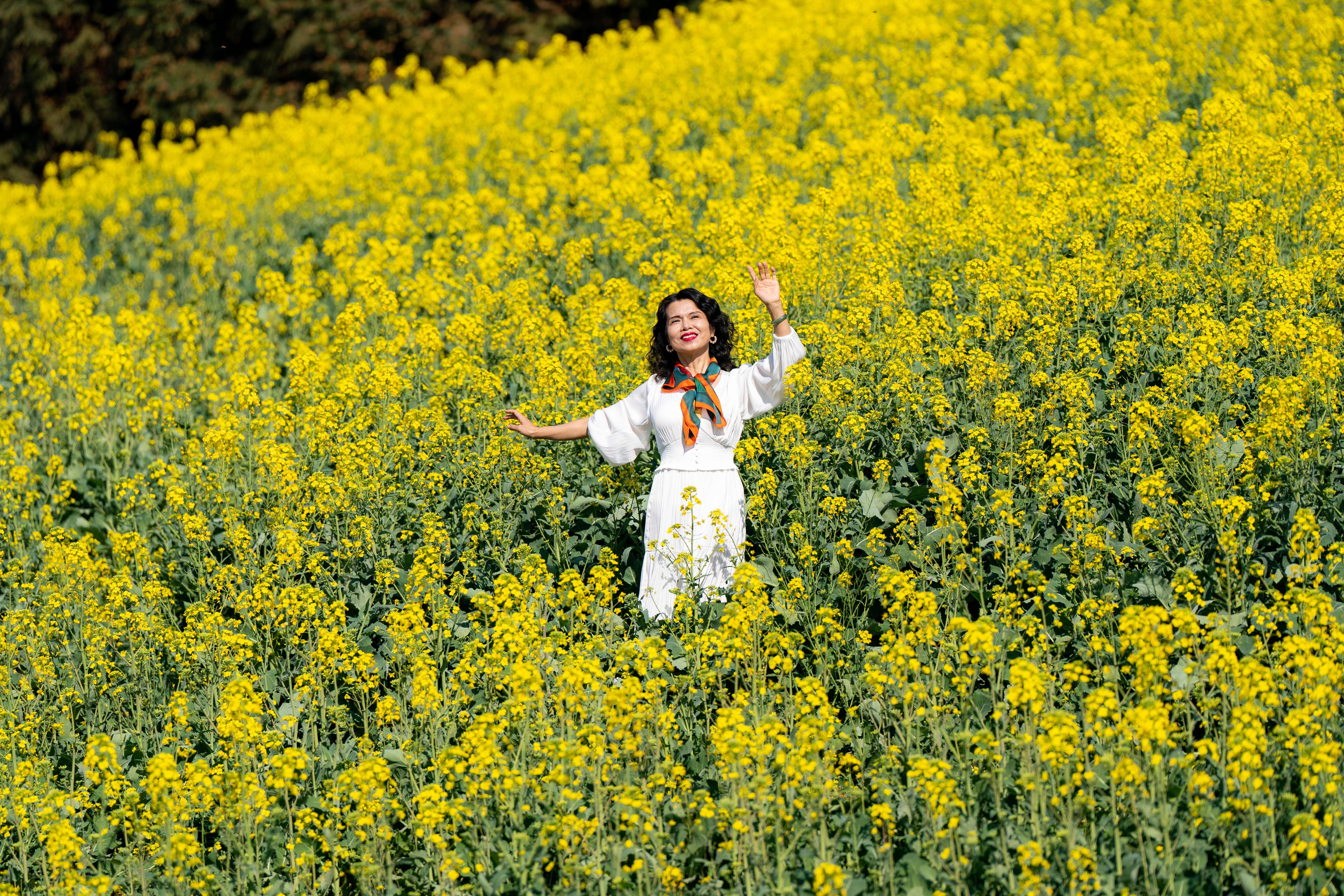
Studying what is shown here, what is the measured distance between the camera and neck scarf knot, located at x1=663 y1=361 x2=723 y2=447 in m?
6.12

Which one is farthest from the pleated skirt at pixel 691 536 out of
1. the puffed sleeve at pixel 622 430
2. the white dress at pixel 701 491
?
the puffed sleeve at pixel 622 430

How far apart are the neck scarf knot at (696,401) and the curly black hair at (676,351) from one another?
110mm

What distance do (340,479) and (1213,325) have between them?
5.21 meters

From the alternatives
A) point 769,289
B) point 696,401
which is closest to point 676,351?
point 696,401

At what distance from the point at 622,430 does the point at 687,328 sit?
0.70 meters

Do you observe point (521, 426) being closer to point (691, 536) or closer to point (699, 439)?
point (699, 439)

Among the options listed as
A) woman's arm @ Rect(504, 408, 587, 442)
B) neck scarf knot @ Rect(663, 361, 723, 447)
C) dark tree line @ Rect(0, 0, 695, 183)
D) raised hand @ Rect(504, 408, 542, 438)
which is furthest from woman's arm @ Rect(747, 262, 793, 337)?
dark tree line @ Rect(0, 0, 695, 183)

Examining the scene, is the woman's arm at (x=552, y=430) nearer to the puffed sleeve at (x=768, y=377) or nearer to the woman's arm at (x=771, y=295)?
the puffed sleeve at (x=768, y=377)

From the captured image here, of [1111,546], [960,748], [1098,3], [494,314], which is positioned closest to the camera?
[960,748]

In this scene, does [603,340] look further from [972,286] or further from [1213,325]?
[1213,325]

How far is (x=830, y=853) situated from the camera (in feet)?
15.4

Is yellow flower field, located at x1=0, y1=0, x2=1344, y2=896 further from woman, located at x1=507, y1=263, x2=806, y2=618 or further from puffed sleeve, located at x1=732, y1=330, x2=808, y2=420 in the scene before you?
puffed sleeve, located at x1=732, y1=330, x2=808, y2=420

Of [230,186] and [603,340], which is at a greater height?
[230,186]

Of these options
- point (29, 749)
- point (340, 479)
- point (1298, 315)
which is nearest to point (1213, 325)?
point (1298, 315)
